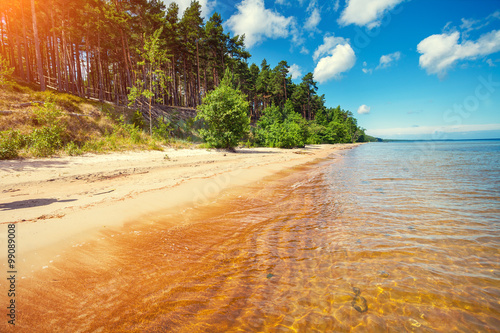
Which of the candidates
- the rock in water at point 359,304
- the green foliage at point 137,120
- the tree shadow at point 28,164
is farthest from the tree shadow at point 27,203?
the green foliage at point 137,120

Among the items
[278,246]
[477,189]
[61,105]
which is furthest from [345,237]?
[61,105]

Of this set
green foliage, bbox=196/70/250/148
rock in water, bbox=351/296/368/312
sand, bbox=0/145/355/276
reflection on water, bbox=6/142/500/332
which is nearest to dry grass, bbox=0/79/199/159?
sand, bbox=0/145/355/276

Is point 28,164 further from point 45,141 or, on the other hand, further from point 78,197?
point 78,197

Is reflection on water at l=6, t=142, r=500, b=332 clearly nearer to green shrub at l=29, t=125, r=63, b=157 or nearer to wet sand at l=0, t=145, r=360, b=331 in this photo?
wet sand at l=0, t=145, r=360, b=331

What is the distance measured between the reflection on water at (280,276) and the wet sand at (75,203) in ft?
0.28

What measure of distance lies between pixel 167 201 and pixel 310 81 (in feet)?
235

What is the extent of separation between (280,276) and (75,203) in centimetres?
603

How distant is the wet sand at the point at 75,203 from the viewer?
312 cm

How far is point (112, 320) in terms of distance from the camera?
2.22 m

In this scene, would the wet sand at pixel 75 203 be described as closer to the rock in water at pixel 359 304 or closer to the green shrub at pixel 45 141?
the green shrub at pixel 45 141

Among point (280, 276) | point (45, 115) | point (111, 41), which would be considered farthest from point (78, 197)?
point (111, 41)

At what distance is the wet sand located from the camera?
10.3ft

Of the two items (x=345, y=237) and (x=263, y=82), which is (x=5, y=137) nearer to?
(x=345, y=237)

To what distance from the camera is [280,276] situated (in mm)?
3061
